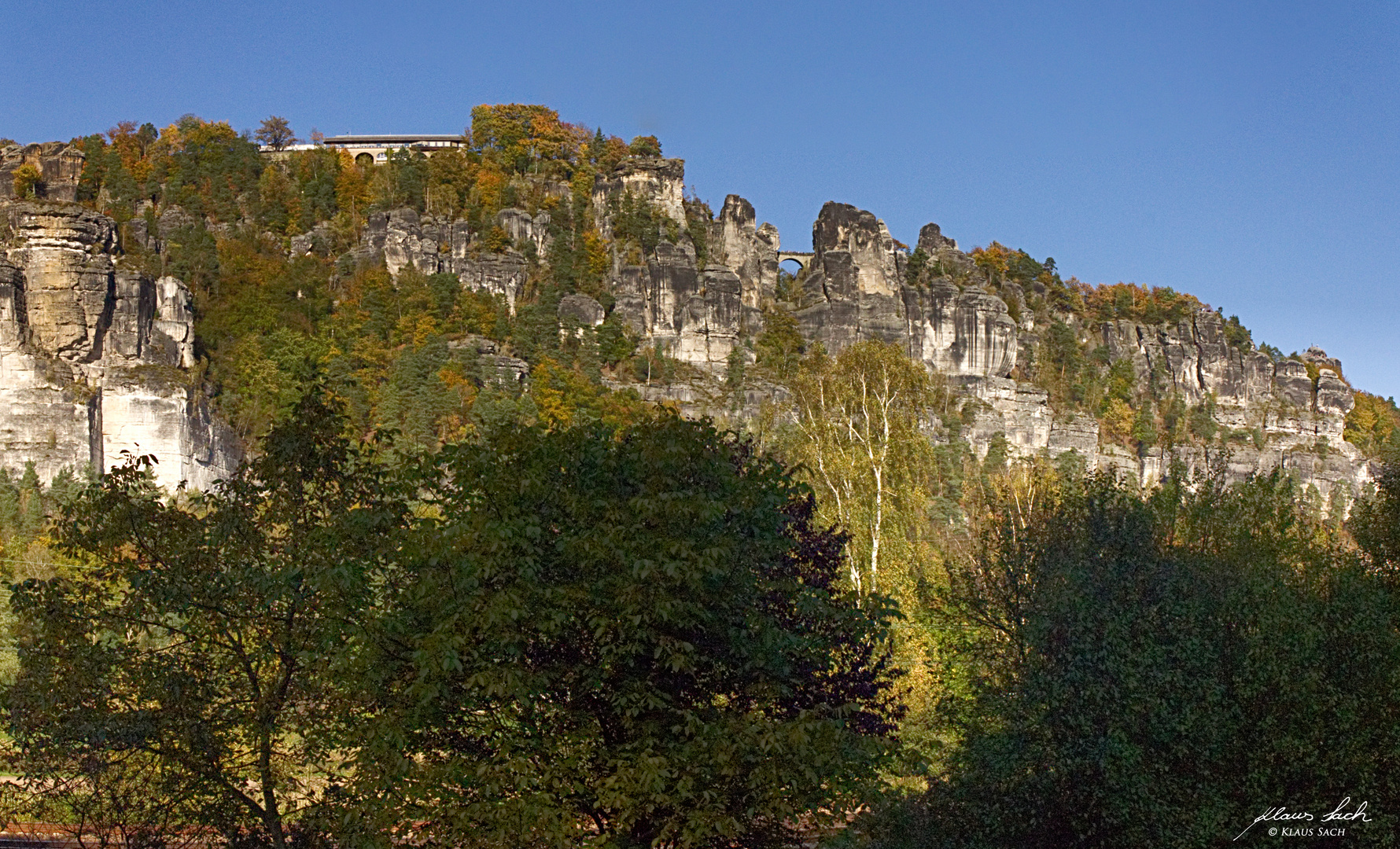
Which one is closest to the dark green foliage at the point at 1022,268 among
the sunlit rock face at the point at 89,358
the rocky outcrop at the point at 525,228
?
the rocky outcrop at the point at 525,228

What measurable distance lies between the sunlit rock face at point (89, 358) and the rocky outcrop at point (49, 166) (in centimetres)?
1633

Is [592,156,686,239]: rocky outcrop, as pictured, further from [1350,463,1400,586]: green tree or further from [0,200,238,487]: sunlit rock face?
[1350,463,1400,586]: green tree

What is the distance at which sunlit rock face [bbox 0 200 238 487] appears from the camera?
63.7 m

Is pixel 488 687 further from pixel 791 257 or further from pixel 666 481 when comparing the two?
pixel 791 257

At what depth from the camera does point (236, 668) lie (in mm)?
14852

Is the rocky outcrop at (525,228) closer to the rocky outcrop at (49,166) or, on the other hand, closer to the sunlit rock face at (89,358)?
the sunlit rock face at (89,358)

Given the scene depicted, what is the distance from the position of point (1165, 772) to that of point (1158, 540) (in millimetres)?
7185

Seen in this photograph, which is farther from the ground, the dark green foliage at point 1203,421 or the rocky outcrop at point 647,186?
the rocky outcrop at point 647,186

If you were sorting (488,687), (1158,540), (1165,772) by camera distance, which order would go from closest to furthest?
(488,687) → (1165,772) → (1158,540)

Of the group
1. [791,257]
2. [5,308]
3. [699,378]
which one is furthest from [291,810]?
[791,257]

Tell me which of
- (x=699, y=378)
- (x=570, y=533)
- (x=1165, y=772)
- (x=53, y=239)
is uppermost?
(x=53, y=239)
